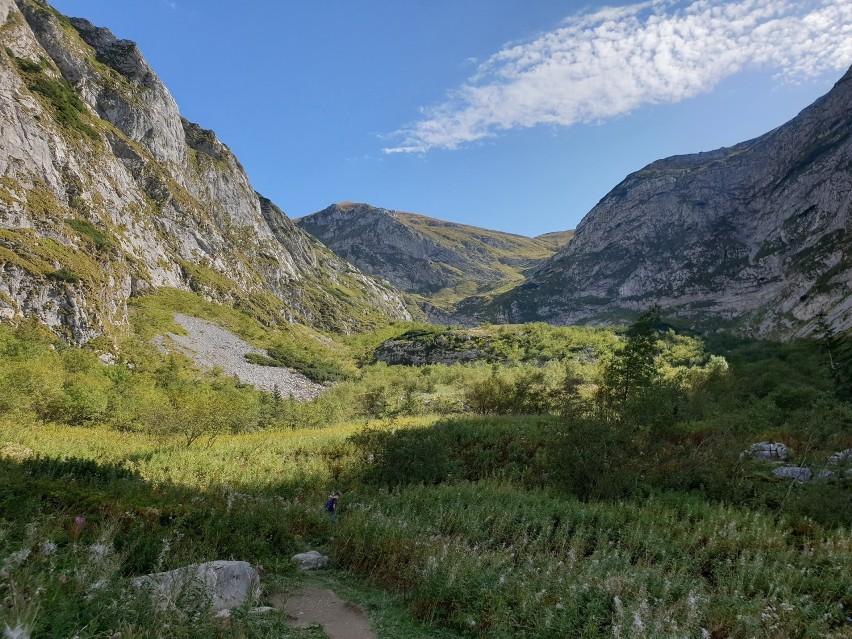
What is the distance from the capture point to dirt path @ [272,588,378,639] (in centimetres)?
681

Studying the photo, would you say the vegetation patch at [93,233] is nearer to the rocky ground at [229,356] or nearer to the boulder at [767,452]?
the rocky ground at [229,356]

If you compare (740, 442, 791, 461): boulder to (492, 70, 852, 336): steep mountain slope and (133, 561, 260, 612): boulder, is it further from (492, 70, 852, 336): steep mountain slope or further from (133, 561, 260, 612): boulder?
(492, 70, 852, 336): steep mountain slope

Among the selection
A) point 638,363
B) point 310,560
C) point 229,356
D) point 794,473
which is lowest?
point 794,473

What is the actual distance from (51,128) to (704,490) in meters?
107

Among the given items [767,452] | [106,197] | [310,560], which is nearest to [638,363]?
[767,452]

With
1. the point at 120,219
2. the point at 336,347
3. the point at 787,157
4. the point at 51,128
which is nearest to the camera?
the point at 51,128

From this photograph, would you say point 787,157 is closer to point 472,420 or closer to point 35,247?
point 472,420

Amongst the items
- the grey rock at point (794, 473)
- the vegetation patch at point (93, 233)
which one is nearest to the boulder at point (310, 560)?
the grey rock at point (794, 473)

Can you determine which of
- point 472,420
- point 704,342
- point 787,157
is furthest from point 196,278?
point 787,157

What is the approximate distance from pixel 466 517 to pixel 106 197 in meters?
105

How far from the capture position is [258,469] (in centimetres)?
1920

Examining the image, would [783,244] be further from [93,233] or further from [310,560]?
[93,233]

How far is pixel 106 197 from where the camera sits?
87812 mm

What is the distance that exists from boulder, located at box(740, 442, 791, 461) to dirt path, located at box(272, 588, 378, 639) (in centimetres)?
1780
